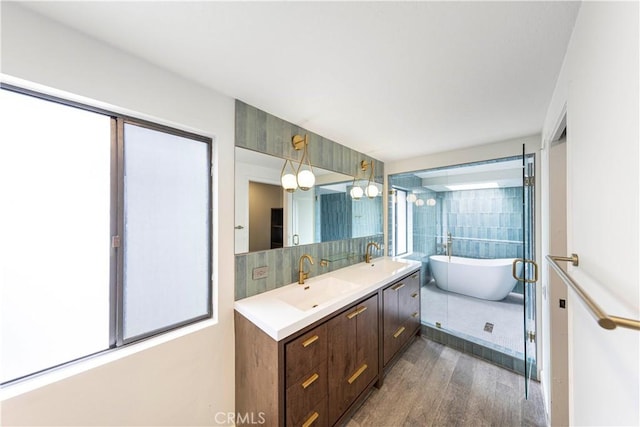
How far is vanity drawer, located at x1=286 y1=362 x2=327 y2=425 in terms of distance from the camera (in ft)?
4.03

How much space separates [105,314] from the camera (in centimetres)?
116

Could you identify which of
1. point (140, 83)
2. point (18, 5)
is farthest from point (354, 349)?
point (18, 5)

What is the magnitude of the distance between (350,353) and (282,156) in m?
1.62

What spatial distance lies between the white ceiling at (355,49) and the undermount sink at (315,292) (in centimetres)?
142

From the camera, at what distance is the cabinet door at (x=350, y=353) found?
1.48 metres

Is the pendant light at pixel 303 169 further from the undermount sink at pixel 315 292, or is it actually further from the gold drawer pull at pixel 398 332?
the gold drawer pull at pixel 398 332

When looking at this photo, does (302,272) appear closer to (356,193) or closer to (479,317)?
(356,193)

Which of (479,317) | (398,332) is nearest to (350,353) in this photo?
(398,332)

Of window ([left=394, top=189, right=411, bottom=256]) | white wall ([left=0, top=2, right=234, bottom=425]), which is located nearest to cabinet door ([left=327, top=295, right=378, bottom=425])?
white wall ([left=0, top=2, right=234, bottom=425])

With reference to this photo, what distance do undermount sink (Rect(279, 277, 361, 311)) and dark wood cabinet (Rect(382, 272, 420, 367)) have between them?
387 millimetres

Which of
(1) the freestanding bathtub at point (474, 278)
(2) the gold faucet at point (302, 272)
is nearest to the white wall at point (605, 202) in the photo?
(2) the gold faucet at point (302, 272)

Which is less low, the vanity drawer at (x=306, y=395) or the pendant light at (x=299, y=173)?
the pendant light at (x=299, y=173)

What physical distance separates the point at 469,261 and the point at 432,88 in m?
3.70

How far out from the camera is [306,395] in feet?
4.28
